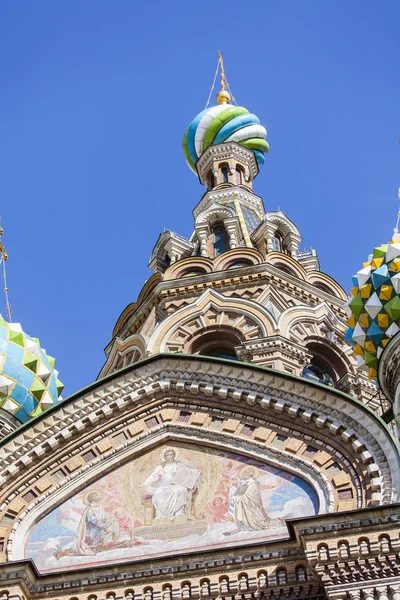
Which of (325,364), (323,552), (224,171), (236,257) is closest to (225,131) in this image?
(224,171)

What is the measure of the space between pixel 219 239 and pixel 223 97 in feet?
20.1

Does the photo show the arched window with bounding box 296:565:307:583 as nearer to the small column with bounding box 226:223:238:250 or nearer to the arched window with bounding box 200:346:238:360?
the arched window with bounding box 200:346:238:360

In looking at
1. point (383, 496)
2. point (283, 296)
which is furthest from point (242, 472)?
point (283, 296)

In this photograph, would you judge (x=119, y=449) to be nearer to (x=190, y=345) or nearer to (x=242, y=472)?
(x=242, y=472)

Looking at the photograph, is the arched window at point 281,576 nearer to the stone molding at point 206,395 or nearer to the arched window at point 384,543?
the arched window at point 384,543

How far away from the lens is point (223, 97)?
23.7 metres

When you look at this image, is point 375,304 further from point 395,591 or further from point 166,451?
point 395,591

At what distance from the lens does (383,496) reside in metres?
9.02

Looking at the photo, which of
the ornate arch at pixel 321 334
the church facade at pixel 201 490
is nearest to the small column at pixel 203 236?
the ornate arch at pixel 321 334

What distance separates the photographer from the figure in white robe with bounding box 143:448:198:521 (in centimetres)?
967

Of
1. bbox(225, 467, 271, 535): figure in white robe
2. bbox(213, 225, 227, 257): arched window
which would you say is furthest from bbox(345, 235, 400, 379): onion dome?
bbox(213, 225, 227, 257): arched window

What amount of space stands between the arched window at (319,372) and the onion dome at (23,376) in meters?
3.29

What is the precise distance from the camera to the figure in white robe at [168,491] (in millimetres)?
9672

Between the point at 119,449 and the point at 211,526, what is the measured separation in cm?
131
